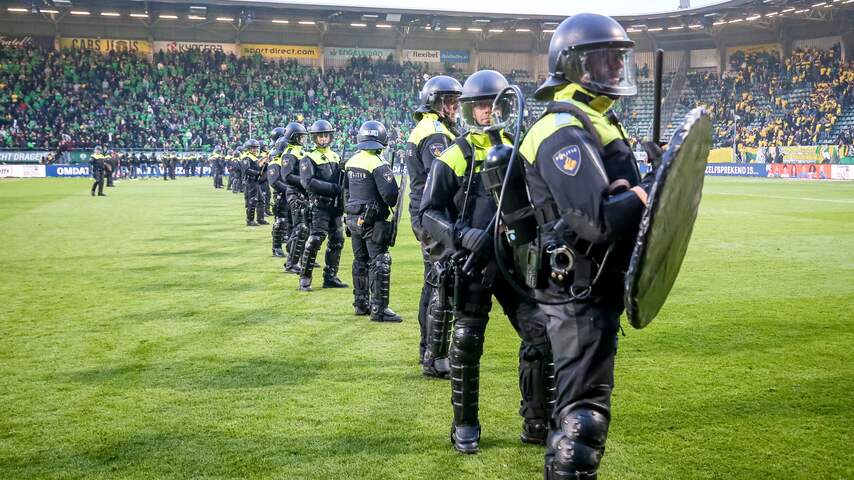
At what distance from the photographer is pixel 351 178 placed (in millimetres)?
8688

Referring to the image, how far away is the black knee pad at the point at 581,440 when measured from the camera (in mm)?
3166

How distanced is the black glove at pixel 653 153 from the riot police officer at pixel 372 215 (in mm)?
5285

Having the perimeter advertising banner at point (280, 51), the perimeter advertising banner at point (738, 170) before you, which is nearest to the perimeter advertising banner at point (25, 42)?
the perimeter advertising banner at point (280, 51)

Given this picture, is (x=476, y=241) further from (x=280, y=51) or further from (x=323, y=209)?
(x=280, y=51)

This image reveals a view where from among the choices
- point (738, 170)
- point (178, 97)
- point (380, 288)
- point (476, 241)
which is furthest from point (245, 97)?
point (476, 241)

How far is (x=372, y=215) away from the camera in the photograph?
330 inches

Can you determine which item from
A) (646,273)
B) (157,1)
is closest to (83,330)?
(646,273)

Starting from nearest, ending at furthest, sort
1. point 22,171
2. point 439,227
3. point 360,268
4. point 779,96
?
point 439,227 → point 360,268 → point 22,171 → point 779,96

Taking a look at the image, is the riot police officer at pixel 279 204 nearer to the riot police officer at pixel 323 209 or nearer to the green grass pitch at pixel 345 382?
the green grass pitch at pixel 345 382

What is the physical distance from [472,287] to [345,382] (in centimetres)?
192

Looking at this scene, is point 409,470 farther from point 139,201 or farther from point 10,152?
point 10,152

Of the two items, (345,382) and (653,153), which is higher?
(653,153)

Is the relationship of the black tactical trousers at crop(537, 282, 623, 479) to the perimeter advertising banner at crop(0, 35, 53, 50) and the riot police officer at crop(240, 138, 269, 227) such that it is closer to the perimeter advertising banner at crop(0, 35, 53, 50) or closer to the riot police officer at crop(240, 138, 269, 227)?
the riot police officer at crop(240, 138, 269, 227)

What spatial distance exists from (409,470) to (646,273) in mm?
2077
